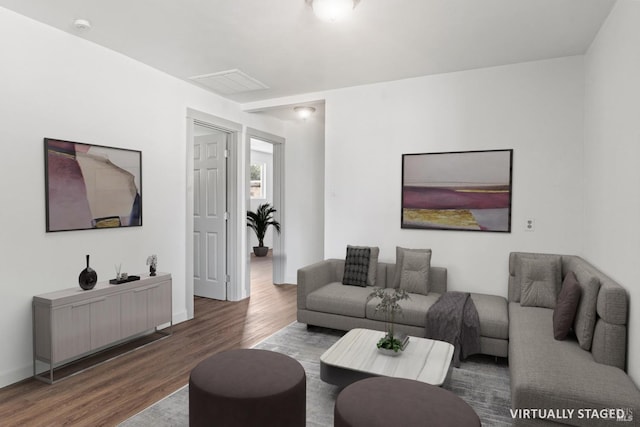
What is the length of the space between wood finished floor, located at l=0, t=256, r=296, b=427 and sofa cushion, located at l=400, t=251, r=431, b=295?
145 cm

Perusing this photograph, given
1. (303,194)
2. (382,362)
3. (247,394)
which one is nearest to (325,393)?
(382,362)

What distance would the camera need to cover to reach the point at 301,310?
4.02m

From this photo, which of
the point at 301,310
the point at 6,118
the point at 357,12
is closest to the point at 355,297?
the point at 301,310

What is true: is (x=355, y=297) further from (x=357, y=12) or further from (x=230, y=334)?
(x=357, y=12)

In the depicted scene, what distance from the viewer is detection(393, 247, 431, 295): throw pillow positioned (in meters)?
3.90

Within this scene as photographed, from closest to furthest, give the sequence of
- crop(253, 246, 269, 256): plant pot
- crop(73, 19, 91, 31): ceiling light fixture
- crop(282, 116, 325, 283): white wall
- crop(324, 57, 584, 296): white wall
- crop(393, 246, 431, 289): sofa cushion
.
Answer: crop(73, 19, 91, 31): ceiling light fixture, crop(324, 57, 584, 296): white wall, crop(393, 246, 431, 289): sofa cushion, crop(282, 116, 325, 283): white wall, crop(253, 246, 269, 256): plant pot

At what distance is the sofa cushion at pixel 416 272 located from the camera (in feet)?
12.8

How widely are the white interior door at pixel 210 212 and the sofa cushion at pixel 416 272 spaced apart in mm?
2592

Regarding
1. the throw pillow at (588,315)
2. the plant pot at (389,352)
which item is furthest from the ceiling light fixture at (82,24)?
the throw pillow at (588,315)

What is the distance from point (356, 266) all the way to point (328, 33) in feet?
7.90

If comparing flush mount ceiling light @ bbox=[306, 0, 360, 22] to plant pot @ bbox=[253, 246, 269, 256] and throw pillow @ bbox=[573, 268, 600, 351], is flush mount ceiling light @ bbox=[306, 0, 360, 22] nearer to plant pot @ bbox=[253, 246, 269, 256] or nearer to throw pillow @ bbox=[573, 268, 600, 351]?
throw pillow @ bbox=[573, 268, 600, 351]

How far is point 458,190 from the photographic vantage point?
160 inches

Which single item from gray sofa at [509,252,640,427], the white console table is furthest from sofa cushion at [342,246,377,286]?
the white console table

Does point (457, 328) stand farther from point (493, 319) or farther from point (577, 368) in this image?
point (577, 368)
